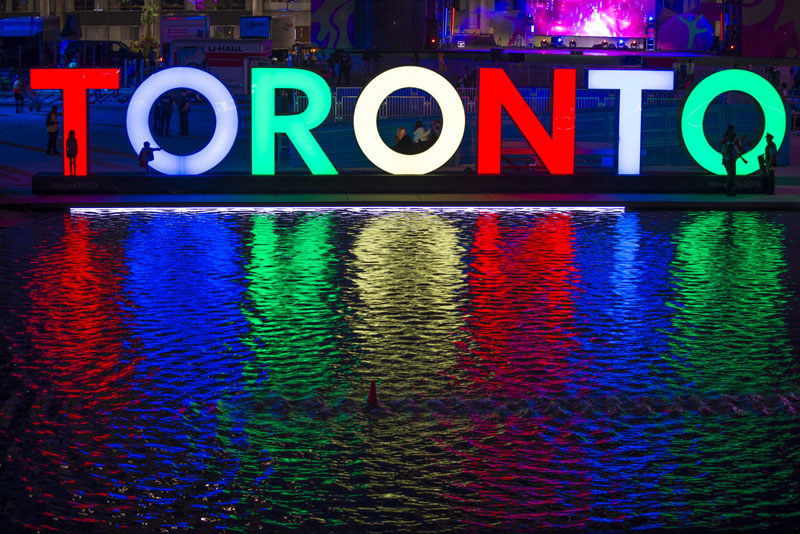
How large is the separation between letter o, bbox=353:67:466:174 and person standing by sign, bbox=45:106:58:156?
482 inches

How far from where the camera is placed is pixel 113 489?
866cm

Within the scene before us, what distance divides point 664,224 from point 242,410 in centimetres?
1493

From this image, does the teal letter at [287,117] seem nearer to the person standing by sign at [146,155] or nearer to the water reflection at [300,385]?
the person standing by sign at [146,155]

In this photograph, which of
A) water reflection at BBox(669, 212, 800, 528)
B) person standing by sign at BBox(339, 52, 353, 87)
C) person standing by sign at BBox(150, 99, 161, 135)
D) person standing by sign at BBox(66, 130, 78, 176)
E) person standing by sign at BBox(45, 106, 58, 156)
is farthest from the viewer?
person standing by sign at BBox(339, 52, 353, 87)

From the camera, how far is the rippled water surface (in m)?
8.50

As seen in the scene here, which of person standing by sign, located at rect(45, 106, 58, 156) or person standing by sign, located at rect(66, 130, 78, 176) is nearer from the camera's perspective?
person standing by sign, located at rect(66, 130, 78, 176)

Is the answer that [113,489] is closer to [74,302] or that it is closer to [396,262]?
[74,302]

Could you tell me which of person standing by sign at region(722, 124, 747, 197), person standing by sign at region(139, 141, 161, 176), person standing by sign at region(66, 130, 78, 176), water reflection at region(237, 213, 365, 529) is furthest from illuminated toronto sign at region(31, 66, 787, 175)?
water reflection at region(237, 213, 365, 529)

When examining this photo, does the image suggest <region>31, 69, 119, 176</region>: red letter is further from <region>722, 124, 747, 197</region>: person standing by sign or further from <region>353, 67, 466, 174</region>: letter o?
<region>722, 124, 747, 197</region>: person standing by sign

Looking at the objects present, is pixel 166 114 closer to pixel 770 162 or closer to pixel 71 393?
pixel 770 162

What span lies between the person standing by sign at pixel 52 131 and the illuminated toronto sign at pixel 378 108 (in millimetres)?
7183

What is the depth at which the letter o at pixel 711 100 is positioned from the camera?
2900 centimetres

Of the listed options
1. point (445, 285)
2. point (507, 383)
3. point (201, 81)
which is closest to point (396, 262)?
point (445, 285)

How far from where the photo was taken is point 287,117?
2822 cm
